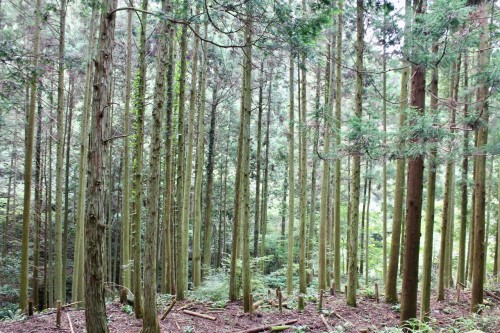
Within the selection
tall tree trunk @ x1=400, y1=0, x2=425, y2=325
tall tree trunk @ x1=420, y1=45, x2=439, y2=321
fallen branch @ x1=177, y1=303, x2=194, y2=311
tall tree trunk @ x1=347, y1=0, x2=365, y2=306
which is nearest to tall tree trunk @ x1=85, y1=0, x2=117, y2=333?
fallen branch @ x1=177, y1=303, x2=194, y2=311

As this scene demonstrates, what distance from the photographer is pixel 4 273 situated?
16250 mm

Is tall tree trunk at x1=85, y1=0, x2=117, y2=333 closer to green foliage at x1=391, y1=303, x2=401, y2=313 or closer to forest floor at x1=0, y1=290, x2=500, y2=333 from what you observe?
forest floor at x1=0, y1=290, x2=500, y2=333

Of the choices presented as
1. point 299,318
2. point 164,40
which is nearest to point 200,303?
point 299,318

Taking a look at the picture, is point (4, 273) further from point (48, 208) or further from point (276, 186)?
point (276, 186)

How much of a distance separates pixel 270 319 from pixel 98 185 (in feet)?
17.3

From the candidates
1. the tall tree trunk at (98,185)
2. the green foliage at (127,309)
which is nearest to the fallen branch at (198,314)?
the green foliage at (127,309)

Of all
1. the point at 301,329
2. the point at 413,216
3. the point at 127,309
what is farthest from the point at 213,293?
the point at 413,216

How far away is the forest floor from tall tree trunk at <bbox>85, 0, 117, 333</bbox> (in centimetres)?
282

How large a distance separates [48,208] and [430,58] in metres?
15.3

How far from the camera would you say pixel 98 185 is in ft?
14.8

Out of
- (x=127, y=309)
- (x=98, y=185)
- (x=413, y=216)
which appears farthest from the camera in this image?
(x=127, y=309)

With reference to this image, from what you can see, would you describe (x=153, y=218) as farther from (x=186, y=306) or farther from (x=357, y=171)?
(x=357, y=171)

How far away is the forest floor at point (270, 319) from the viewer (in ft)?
23.6

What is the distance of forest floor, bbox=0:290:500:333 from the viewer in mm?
7199
